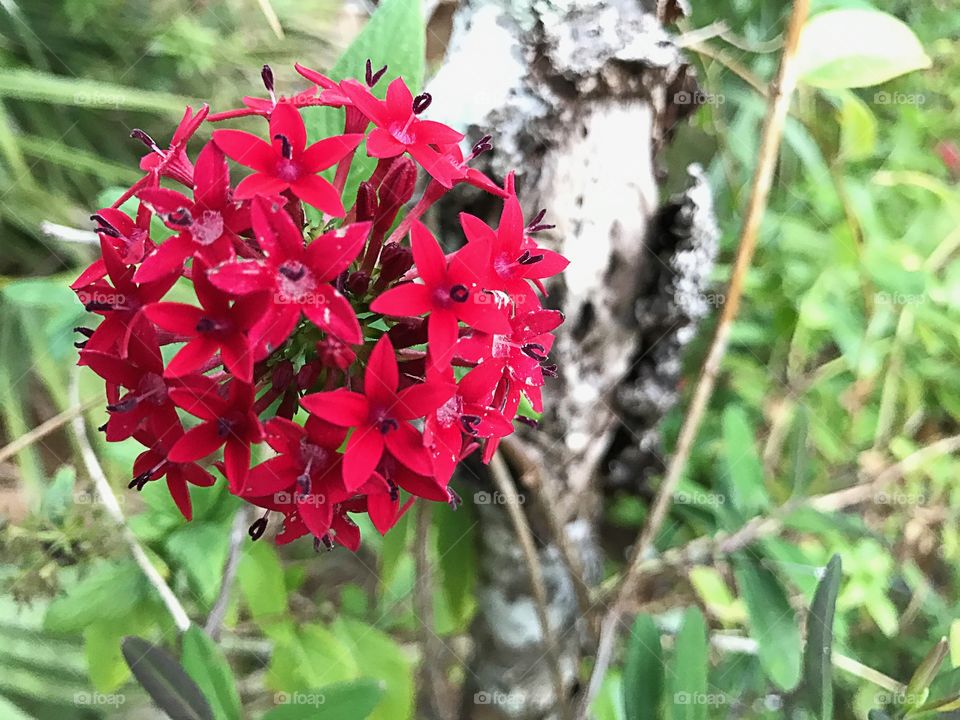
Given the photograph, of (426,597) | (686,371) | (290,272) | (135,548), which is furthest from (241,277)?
(686,371)

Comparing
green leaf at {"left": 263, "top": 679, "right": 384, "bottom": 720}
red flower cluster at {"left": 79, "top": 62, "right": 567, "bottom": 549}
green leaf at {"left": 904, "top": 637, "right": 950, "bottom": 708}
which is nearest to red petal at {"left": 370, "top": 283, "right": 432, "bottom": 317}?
red flower cluster at {"left": 79, "top": 62, "right": 567, "bottom": 549}

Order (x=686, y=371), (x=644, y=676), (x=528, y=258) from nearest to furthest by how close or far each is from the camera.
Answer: (x=528, y=258), (x=644, y=676), (x=686, y=371)

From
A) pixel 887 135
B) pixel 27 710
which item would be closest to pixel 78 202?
pixel 27 710

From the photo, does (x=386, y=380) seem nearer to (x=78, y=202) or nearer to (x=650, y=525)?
(x=650, y=525)

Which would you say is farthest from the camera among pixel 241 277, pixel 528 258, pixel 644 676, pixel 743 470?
pixel 743 470

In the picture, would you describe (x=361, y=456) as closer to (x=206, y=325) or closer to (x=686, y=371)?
(x=206, y=325)
